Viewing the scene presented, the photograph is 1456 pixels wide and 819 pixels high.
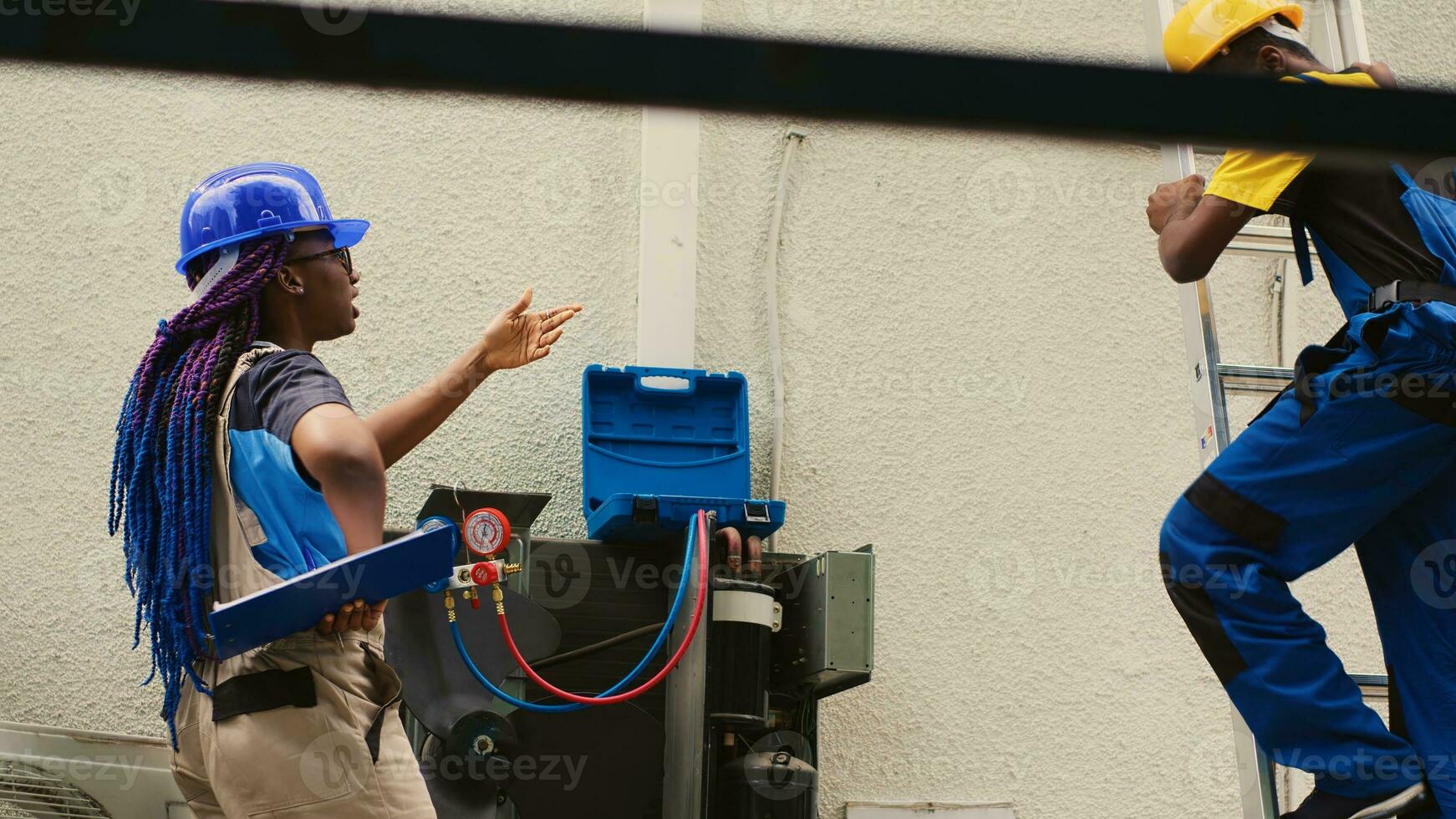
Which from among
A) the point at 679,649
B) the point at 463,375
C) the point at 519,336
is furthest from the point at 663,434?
the point at 463,375

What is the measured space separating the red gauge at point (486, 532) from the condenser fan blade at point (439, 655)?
17 cm

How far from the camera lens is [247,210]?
242 cm

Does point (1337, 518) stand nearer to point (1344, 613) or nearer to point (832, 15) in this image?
point (1344, 613)

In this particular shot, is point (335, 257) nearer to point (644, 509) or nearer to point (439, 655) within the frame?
point (439, 655)

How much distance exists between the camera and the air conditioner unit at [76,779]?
2660 mm

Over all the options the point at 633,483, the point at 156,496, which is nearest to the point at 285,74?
the point at 156,496

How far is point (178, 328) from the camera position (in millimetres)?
2330

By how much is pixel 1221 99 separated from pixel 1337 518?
184 centimetres

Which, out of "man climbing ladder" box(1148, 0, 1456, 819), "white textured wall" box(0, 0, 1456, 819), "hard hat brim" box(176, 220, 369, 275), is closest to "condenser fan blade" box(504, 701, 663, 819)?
"white textured wall" box(0, 0, 1456, 819)

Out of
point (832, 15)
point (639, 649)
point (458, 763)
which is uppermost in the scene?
point (832, 15)

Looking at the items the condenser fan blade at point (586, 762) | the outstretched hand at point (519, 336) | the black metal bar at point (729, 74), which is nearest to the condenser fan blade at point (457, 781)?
the condenser fan blade at point (586, 762)

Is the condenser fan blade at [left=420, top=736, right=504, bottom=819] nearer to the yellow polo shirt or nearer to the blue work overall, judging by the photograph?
the blue work overall

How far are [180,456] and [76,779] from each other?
2.83 feet

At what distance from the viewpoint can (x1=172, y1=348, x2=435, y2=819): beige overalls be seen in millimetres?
1989
